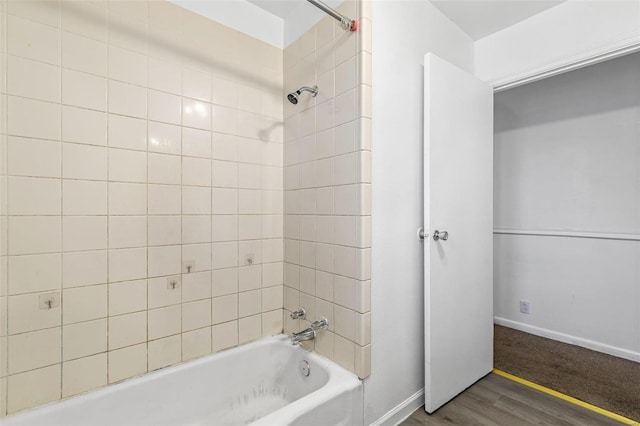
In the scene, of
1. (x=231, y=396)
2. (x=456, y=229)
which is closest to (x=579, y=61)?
(x=456, y=229)

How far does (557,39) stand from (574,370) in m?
2.20

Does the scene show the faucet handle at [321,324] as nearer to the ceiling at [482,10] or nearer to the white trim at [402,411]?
the white trim at [402,411]

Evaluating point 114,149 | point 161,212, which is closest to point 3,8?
point 114,149

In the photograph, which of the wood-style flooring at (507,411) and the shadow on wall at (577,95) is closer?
the wood-style flooring at (507,411)

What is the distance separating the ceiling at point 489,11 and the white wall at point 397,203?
0.11 meters

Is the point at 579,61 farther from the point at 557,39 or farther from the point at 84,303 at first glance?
the point at 84,303

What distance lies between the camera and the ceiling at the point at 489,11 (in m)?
1.80

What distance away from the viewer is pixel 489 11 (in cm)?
187

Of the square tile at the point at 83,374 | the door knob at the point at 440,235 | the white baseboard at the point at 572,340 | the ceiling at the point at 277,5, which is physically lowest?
the white baseboard at the point at 572,340

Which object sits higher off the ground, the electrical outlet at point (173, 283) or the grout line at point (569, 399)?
the electrical outlet at point (173, 283)

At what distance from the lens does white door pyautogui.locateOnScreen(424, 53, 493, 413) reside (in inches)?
65.8

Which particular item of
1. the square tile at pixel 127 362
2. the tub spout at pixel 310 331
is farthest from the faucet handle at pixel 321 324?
the square tile at pixel 127 362

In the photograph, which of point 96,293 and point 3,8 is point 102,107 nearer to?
point 3,8

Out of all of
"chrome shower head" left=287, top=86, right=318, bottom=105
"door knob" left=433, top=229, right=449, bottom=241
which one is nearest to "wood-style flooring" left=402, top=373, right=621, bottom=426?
"door knob" left=433, top=229, right=449, bottom=241
